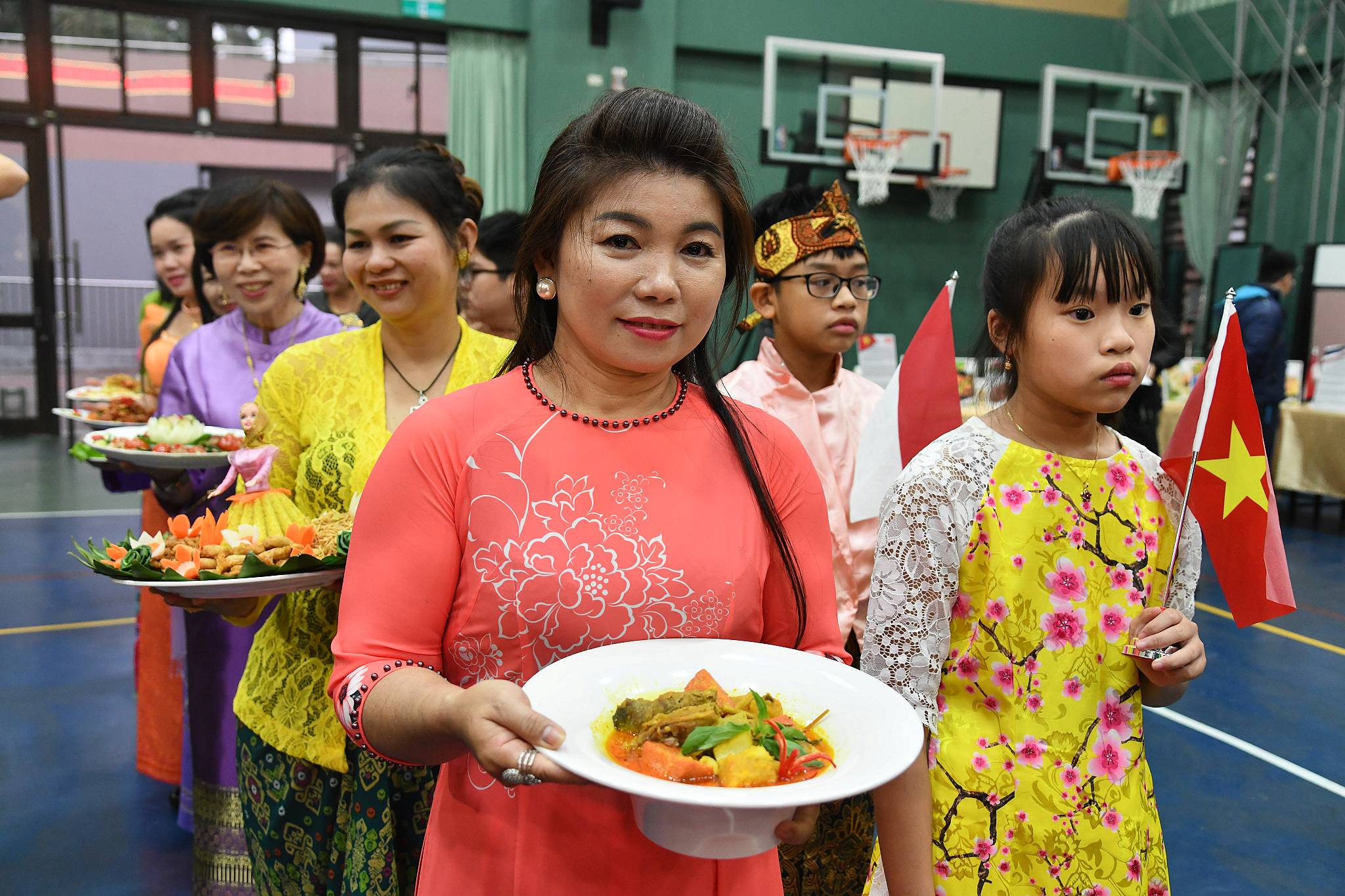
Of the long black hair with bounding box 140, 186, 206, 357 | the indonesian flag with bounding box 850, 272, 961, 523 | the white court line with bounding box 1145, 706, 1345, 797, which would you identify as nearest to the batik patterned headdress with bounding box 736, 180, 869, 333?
the indonesian flag with bounding box 850, 272, 961, 523

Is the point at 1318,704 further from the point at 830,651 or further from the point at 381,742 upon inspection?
the point at 381,742

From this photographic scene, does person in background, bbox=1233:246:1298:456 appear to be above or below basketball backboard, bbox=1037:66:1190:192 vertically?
below

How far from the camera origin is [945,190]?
10.0 m

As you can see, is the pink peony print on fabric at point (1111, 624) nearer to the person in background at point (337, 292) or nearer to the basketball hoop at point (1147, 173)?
the person in background at point (337, 292)

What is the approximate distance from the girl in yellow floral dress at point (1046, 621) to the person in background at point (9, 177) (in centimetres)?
144

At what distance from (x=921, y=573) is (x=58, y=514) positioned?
6.70 metres

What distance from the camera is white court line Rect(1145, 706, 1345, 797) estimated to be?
3285mm

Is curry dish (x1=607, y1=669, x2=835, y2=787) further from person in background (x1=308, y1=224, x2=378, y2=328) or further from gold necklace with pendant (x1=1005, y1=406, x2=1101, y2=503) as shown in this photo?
person in background (x1=308, y1=224, x2=378, y2=328)

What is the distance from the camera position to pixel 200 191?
3988mm

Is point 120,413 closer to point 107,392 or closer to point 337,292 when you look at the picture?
point 107,392

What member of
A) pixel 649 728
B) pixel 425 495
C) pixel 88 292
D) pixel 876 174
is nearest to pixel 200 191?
pixel 425 495

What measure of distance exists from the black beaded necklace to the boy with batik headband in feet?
3.18

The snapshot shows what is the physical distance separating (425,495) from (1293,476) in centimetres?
772

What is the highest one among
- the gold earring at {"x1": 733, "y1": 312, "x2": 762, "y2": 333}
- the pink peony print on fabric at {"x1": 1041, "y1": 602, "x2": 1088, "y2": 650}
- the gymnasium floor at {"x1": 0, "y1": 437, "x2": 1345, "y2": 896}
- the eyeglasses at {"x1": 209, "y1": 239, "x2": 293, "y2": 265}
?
the eyeglasses at {"x1": 209, "y1": 239, "x2": 293, "y2": 265}
